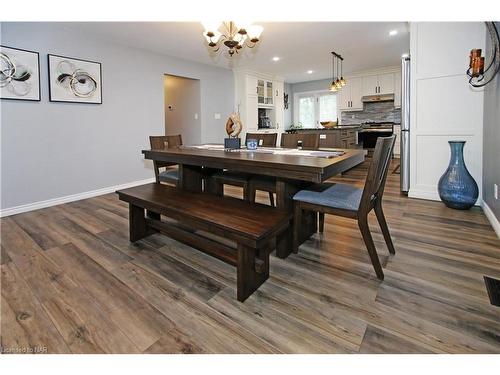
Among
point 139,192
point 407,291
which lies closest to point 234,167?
point 139,192

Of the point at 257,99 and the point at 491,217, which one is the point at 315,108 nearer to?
the point at 257,99

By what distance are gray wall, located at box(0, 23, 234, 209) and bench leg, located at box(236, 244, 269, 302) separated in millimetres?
3235

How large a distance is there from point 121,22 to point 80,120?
55.0 inches

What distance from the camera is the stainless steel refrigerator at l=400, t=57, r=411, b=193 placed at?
345 cm

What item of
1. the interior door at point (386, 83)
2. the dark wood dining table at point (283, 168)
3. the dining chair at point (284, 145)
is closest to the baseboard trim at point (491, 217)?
the dark wood dining table at point (283, 168)

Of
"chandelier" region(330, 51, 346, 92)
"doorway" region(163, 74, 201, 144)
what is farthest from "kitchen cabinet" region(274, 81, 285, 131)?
"doorway" region(163, 74, 201, 144)

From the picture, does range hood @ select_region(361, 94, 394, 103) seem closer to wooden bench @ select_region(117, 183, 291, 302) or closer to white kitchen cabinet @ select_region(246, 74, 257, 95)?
white kitchen cabinet @ select_region(246, 74, 257, 95)

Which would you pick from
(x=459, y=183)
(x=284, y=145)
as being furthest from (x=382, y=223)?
(x=459, y=183)

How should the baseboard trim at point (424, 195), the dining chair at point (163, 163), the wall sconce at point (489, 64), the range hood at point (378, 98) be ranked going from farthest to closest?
the range hood at point (378, 98), the baseboard trim at point (424, 195), the dining chair at point (163, 163), the wall sconce at point (489, 64)

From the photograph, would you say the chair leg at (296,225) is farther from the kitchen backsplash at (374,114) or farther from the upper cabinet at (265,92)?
the kitchen backsplash at (374,114)

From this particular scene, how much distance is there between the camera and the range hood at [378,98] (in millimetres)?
6875

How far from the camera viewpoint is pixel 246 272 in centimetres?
154

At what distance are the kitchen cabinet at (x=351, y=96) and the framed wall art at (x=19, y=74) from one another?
6.71m

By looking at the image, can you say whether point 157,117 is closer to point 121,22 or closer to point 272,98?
point 121,22
